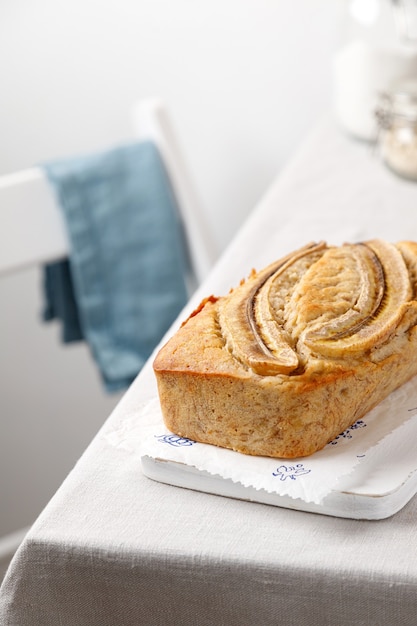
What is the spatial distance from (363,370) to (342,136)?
675 mm

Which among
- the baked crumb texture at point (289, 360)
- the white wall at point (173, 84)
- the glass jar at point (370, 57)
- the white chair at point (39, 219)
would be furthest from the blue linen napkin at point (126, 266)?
the baked crumb texture at point (289, 360)

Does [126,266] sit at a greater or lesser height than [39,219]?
lesser

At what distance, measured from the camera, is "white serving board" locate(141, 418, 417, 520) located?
50 cm

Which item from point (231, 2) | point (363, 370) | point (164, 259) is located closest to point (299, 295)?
point (363, 370)

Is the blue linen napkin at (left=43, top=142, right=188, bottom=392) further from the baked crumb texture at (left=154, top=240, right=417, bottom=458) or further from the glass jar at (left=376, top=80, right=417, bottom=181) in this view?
the baked crumb texture at (left=154, top=240, right=417, bottom=458)

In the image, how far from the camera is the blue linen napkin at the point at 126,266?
1.12 metres

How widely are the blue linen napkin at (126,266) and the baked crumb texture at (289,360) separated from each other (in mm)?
514

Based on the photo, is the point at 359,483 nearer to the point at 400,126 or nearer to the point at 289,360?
the point at 289,360

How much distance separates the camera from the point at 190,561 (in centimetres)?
50

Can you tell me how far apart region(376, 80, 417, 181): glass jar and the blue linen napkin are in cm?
31

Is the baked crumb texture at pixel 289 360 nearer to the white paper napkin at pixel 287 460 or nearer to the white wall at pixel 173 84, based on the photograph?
the white paper napkin at pixel 287 460

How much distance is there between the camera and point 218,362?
543 mm

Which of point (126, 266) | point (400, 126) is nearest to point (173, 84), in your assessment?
point (126, 266)

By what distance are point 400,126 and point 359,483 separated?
1.71 ft
